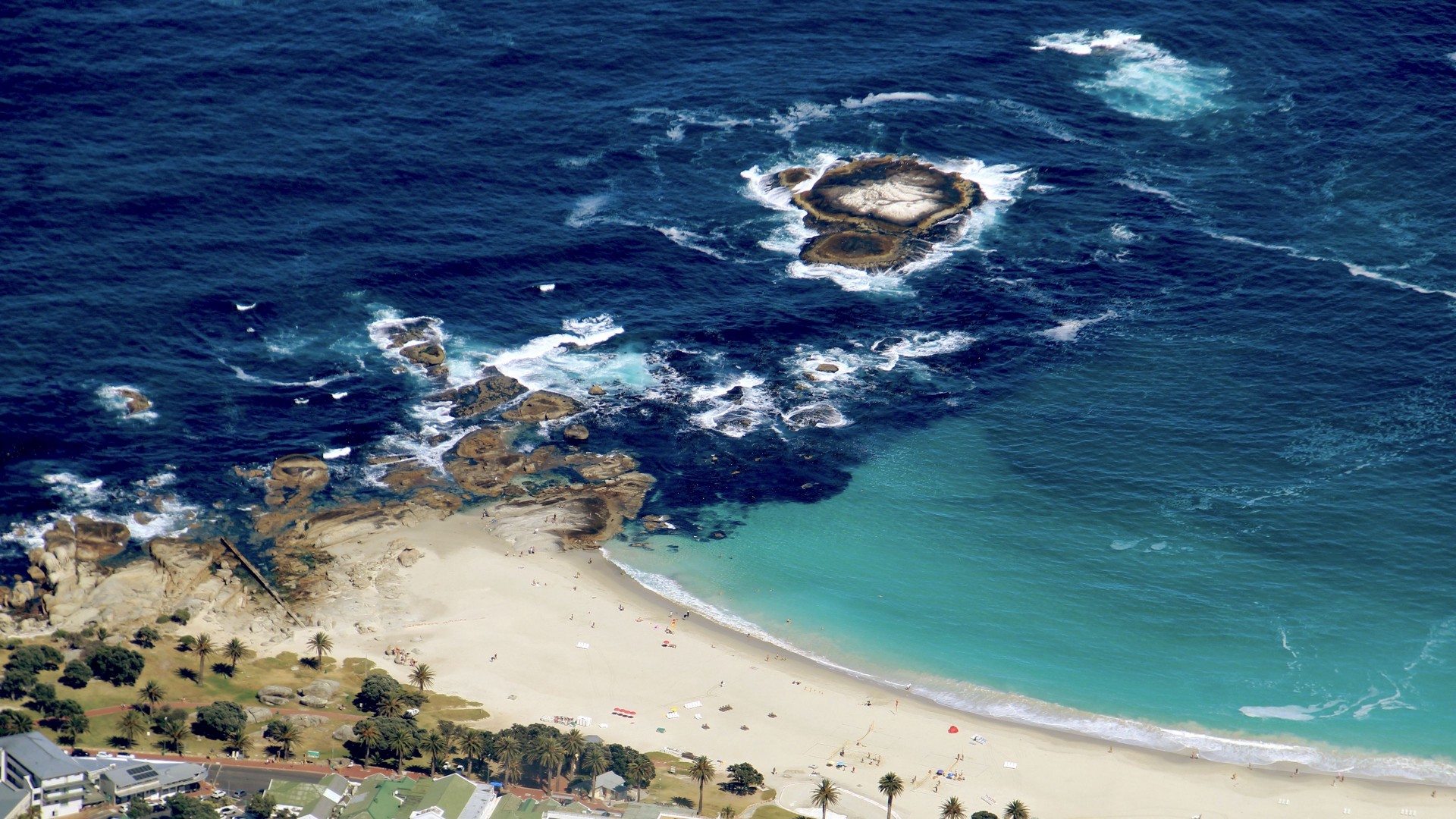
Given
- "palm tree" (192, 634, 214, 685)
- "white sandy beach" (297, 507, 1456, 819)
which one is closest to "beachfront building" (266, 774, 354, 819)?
"white sandy beach" (297, 507, 1456, 819)

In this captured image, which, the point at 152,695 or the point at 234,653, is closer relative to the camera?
the point at 152,695

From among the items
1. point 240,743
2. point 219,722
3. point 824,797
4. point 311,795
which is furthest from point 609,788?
point 219,722

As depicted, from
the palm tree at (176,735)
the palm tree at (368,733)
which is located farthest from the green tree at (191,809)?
the palm tree at (368,733)

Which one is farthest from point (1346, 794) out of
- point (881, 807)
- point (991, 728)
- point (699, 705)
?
point (699, 705)

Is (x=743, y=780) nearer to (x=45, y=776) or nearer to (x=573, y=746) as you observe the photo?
(x=573, y=746)

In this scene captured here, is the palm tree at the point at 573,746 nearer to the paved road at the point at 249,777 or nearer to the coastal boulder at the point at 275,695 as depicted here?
the paved road at the point at 249,777

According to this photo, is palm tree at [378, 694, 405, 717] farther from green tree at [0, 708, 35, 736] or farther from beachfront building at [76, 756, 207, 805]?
green tree at [0, 708, 35, 736]

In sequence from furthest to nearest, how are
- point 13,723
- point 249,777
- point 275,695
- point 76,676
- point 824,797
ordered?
1. point 275,695
2. point 76,676
3. point 249,777
4. point 13,723
5. point 824,797
